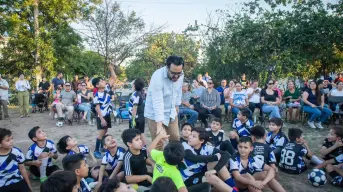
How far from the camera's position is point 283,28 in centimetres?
974

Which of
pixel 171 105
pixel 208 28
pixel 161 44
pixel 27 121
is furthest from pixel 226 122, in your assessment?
pixel 161 44

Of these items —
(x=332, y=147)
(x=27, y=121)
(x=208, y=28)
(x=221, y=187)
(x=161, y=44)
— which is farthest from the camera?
(x=161, y=44)

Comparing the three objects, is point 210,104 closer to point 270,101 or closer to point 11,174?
point 270,101

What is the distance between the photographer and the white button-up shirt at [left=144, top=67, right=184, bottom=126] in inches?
131

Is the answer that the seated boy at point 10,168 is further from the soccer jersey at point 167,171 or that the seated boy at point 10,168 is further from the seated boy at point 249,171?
the seated boy at point 249,171

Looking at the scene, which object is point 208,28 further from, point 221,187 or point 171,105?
point 221,187

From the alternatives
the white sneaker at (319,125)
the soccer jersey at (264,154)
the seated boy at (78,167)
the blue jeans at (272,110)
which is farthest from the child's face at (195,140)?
the white sneaker at (319,125)

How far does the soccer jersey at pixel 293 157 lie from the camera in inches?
161

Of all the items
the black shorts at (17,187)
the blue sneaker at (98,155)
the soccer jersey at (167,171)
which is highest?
the soccer jersey at (167,171)

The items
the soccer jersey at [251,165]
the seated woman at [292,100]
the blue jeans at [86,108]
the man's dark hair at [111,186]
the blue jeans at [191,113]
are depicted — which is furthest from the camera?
the blue jeans at [86,108]

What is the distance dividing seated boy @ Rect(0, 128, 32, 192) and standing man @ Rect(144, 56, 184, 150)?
1671 millimetres

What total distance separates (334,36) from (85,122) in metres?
9.32

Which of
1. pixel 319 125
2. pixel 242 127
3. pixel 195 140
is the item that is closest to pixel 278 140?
pixel 242 127

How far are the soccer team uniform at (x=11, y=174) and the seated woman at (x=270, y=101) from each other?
6169 millimetres
